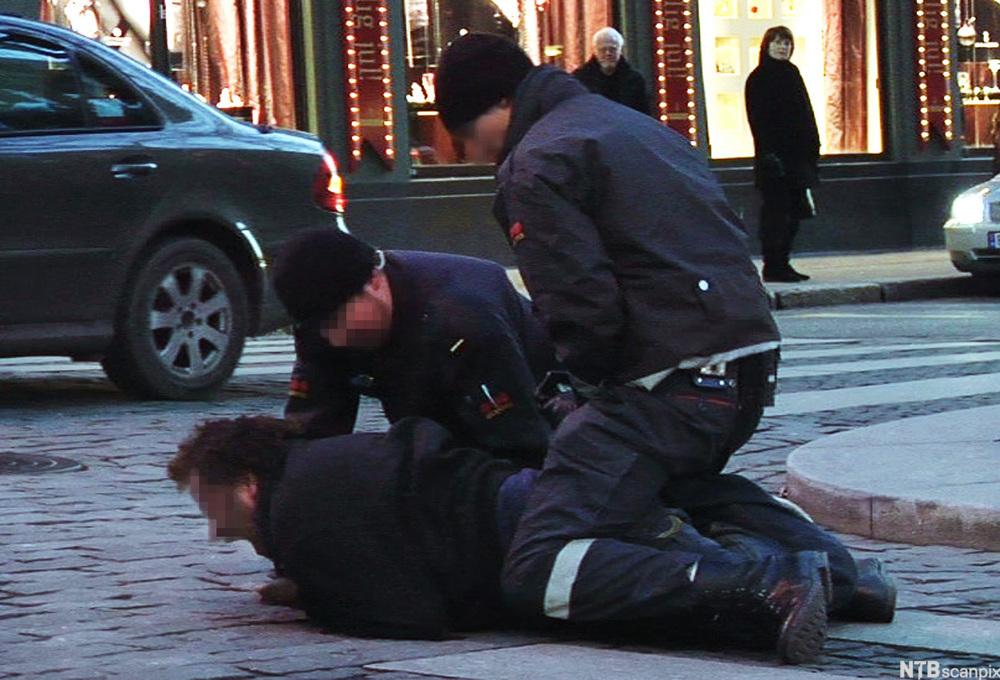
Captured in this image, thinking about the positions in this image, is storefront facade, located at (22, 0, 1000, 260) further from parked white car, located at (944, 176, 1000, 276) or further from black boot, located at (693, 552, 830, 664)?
black boot, located at (693, 552, 830, 664)

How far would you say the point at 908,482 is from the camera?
6887 mm

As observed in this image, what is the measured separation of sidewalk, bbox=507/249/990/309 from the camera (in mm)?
16734

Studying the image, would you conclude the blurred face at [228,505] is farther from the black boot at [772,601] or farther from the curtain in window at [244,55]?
the curtain in window at [244,55]

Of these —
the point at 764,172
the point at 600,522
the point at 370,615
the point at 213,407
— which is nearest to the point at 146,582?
the point at 370,615

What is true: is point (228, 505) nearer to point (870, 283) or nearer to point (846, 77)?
point (870, 283)

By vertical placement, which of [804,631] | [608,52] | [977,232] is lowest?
[977,232]

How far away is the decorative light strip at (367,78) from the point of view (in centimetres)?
1828

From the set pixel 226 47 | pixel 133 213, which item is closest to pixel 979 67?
pixel 226 47

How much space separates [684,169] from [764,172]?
12209 millimetres

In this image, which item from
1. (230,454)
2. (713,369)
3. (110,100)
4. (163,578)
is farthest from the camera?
(110,100)

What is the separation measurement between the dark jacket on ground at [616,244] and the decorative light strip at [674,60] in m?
15.1

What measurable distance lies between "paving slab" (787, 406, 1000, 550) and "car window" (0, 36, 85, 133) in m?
3.66

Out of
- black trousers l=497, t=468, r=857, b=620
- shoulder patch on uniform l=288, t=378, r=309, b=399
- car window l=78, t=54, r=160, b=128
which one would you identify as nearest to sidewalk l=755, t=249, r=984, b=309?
car window l=78, t=54, r=160, b=128

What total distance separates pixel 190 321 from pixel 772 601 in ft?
18.1
